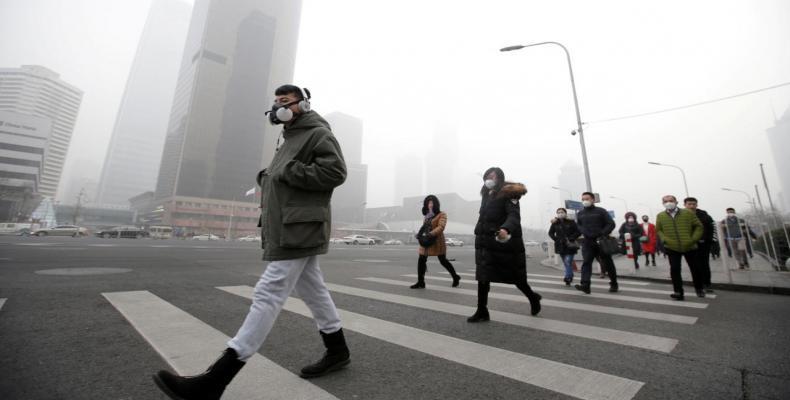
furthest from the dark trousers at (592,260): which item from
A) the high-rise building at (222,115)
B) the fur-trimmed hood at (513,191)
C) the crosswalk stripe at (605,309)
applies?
the high-rise building at (222,115)

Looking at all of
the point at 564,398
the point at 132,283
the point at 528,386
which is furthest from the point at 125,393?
the point at 132,283

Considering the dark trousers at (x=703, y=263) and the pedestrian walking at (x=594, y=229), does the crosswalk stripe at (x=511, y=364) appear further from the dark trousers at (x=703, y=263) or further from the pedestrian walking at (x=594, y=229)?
the dark trousers at (x=703, y=263)

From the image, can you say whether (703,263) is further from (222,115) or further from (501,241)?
(222,115)

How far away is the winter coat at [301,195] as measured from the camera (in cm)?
198

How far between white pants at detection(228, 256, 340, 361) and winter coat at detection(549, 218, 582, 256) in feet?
21.1

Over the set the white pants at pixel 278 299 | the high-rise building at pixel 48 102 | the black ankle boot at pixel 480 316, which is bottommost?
the black ankle boot at pixel 480 316

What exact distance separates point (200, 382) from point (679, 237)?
673 centimetres

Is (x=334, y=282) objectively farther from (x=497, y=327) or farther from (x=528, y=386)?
(x=528, y=386)

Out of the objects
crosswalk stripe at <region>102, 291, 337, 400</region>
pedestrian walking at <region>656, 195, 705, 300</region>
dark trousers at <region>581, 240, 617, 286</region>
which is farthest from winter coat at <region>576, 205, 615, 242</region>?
crosswalk stripe at <region>102, 291, 337, 400</region>

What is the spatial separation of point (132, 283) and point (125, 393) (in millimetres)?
4599

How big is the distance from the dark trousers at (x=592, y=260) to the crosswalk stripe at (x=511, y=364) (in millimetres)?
3951

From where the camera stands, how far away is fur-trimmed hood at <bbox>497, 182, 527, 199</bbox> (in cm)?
386

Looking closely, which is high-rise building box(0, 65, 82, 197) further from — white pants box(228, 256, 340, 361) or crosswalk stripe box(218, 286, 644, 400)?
white pants box(228, 256, 340, 361)

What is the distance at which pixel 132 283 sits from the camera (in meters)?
5.39
